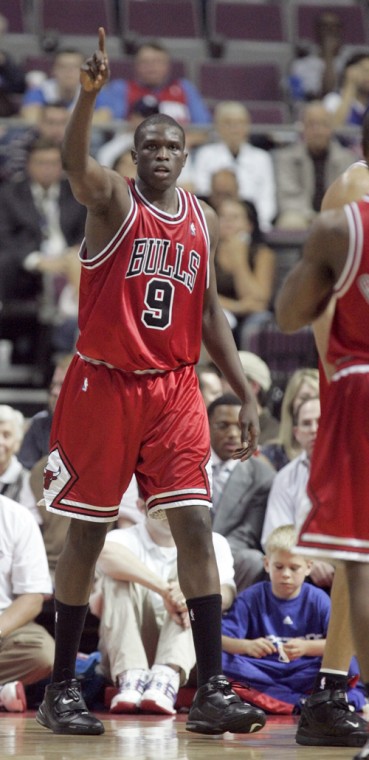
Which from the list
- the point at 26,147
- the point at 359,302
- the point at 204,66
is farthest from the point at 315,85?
the point at 359,302

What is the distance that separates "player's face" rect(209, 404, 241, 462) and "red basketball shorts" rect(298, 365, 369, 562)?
301cm

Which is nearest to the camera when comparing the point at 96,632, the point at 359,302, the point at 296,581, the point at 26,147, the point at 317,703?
the point at 359,302

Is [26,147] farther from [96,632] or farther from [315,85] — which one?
[96,632]

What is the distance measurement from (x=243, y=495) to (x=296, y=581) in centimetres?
77

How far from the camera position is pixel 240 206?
32.0 feet

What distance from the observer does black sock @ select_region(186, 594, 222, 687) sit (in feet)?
14.3

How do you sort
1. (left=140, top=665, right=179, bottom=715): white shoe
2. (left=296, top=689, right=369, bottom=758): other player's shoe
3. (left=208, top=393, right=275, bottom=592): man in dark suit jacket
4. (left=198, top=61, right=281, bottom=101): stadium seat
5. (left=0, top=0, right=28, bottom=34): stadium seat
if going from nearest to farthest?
(left=296, top=689, right=369, bottom=758): other player's shoe → (left=140, top=665, right=179, bottom=715): white shoe → (left=208, top=393, right=275, bottom=592): man in dark suit jacket → (left=198, top=61, right=281, bottom=101): stadium seat → (left=0, top=0, right=28, bottom=34): stadium seat

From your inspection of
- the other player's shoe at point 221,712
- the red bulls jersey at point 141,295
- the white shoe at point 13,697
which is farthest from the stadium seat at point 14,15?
the other player's shoe at point 221,712

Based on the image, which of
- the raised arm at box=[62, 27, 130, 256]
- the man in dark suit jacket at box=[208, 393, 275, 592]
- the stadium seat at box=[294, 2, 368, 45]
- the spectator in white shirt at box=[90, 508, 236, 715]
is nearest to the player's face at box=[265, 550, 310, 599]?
the spectator in white shirt at box=[90, 508, 236, 715]

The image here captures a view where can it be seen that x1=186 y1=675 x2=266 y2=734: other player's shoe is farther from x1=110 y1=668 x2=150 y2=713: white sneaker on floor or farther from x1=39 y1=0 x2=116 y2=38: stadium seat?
x1=39 y1=0 x2=116 y2=38: stadium seat

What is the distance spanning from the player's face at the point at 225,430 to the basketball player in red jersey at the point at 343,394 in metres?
2.99

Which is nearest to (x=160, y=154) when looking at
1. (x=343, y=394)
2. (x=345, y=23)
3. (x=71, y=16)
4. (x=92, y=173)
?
(x=92, y=173)

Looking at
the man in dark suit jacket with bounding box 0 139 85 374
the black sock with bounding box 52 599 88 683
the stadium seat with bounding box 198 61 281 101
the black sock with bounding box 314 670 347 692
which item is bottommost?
the black sock with bounding box 314 670 347 692

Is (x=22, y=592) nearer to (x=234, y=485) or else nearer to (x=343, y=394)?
(x=234, y=485)
